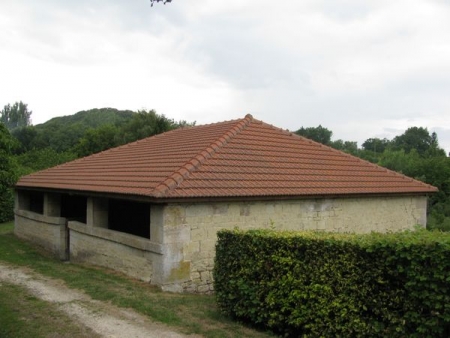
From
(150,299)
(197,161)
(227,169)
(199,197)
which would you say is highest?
(197,161)

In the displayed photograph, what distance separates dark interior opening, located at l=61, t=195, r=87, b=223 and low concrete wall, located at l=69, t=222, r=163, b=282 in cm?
352

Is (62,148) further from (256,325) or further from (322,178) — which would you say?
(256,325)

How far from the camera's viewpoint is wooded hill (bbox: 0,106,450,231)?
78.0 ft

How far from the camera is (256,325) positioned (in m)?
6.46

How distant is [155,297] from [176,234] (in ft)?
4.81

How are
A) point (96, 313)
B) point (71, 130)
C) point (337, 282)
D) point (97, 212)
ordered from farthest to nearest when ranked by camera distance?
point (71, 130) < point (97, 212) < point (96, 313) < point (337, 282)

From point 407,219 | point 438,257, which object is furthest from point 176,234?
point 407,219

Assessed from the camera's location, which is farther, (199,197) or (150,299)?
(199,197)

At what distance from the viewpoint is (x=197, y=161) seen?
10.6 meters

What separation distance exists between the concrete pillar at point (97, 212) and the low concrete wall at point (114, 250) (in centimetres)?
22

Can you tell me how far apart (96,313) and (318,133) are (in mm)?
67100

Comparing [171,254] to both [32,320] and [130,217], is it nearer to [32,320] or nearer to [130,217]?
[32,320]

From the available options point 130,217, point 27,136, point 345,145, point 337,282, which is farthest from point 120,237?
point 345,145

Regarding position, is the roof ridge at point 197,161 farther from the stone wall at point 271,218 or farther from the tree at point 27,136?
the tree at point 27,136
